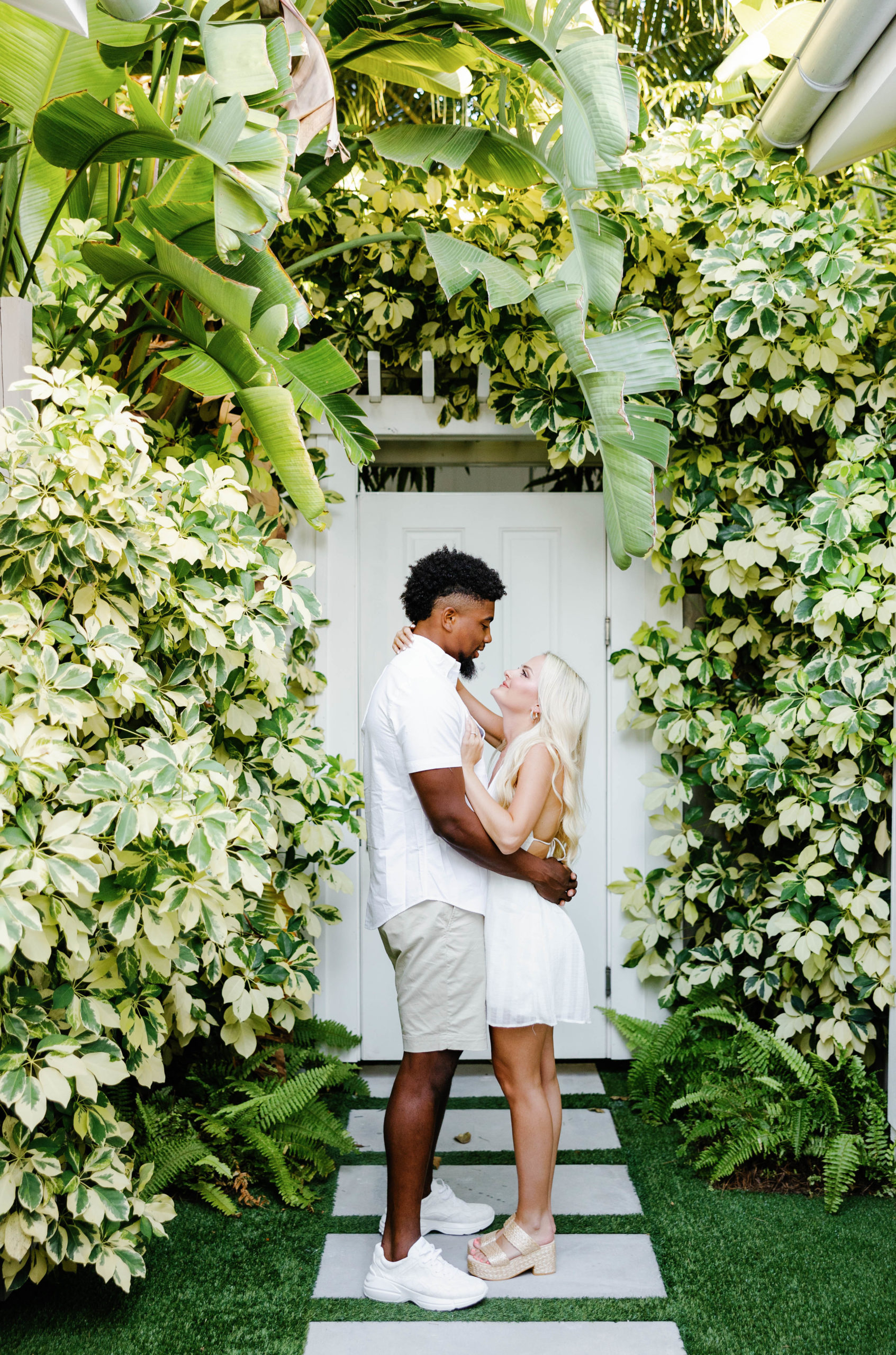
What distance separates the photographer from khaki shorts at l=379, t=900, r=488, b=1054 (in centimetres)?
236

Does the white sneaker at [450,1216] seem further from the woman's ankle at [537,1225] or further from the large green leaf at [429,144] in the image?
the large green leaf at [429,144]

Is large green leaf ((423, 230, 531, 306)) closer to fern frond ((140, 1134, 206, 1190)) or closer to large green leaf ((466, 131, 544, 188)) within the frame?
large green leaf ((466, 131, 544, 188))

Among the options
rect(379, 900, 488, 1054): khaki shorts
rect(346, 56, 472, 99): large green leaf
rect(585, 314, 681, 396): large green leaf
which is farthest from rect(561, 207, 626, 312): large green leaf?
rect(379, 900, 488, 1054): khaki shorts

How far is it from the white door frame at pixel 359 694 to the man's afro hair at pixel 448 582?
1089 millimetres

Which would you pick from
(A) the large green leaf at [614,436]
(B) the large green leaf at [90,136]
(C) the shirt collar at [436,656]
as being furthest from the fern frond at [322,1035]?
(B) the large green leaf at [90,136]

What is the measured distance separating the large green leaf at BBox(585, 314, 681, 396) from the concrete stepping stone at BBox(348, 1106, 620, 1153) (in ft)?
7.19

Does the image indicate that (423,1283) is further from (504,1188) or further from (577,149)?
(577,149)

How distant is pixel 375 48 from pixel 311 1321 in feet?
10.5

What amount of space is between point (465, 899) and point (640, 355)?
150cm

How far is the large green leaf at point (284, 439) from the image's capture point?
2244 millimetres

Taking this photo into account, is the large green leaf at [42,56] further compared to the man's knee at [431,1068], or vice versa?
the man's knee at [431,1068]

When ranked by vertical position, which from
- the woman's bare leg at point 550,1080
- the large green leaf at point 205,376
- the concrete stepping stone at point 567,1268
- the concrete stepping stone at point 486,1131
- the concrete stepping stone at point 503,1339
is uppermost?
the large green leaf at point 205,376

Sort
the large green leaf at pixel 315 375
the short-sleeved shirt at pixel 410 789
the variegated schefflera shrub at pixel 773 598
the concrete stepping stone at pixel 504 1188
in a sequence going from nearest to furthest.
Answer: the short-sleeved shirt at pixel 410 789
the large green leaf at pixel 315 375
the concrete stepping stone at pixel 504 1188
the variegated schefflera shrub at pixel 773 598

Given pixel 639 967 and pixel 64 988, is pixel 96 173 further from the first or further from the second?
pixel 639 967
